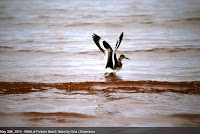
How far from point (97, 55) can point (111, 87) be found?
44.2 inches

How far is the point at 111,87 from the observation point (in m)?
2.66

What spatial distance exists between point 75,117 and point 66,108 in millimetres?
166

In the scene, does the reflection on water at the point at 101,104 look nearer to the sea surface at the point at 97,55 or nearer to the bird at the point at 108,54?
the sea surface at the point at 97,55

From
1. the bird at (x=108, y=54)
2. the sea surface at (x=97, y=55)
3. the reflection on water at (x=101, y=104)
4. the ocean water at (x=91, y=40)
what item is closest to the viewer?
the reflection on water at (x=101, y=104)

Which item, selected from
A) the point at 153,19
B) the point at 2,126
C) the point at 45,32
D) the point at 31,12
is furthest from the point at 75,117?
the point at 31,12

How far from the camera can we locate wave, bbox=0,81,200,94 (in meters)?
2.56

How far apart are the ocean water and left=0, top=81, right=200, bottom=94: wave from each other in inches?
4.7

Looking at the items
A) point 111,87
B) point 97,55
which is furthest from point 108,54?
point 97,55

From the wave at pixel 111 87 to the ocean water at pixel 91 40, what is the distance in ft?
0.39

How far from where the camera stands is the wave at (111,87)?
8.41 feet

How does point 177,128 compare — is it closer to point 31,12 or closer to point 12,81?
point 12,81

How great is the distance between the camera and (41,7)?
20.9 ft

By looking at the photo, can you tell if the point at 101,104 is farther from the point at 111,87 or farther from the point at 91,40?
the point at 91,40

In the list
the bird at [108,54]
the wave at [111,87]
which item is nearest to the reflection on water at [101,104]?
the wave at [111,87]
